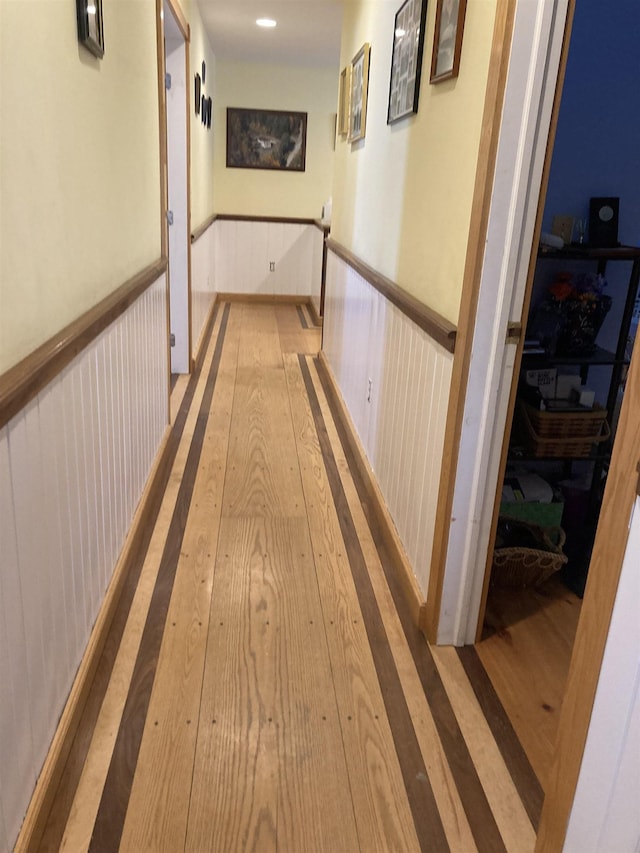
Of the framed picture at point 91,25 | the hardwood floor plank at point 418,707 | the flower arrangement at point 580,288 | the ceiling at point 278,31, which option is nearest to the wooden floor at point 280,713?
the hardwood floor plank at point 418,707

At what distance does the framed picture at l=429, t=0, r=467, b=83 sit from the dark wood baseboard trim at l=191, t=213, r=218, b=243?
2.74 m

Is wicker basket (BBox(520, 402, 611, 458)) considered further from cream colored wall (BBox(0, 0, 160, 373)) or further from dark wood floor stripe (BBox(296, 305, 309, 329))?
dark wood floor stripe (BBox(296, 305, 309, 329))

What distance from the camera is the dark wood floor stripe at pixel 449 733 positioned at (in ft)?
4.65

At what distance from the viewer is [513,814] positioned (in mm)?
1455

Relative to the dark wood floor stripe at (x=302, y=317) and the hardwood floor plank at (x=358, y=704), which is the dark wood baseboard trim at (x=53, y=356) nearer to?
the hardwood floor plank at (x=358, y=704)

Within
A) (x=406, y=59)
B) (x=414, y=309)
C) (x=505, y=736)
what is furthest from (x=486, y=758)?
(x=406, y=59)

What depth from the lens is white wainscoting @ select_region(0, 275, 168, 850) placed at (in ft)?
3.90

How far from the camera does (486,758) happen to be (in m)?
1.60

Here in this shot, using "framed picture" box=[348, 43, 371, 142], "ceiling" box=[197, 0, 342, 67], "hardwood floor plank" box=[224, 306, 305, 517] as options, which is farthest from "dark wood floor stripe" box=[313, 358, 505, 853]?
"ceiling" box=[197, 0, 342, 67]

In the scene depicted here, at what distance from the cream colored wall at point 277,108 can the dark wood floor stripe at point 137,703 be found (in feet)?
16.3

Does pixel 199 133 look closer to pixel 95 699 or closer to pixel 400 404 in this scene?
pixel 400 404

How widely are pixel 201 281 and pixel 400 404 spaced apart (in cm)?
322

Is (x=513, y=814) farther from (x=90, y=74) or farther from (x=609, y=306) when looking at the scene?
(x=90, y=74)

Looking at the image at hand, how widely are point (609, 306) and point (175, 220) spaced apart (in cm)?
274
